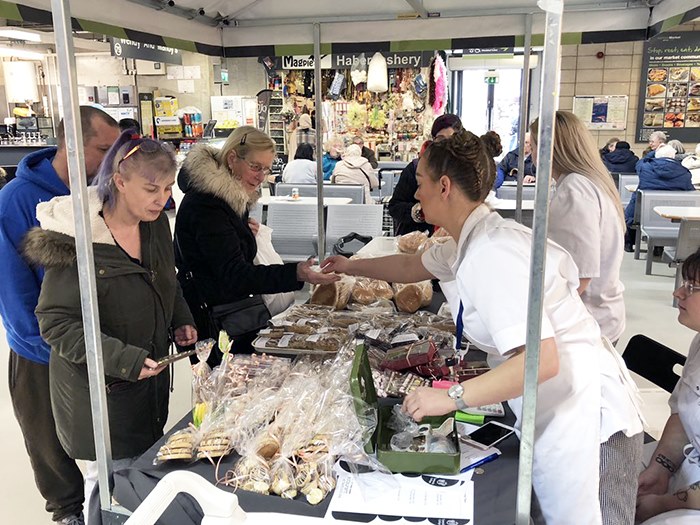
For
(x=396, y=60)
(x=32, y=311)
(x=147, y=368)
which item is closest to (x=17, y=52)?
(x=396, y=60)

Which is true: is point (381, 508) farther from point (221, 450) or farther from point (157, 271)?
point (157, 271)

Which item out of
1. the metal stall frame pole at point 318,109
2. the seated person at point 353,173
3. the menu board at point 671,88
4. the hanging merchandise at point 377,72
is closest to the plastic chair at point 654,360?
the metal stall frame pole at point 318,109

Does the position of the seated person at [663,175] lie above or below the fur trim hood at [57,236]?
below

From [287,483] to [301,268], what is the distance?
3.92 feet

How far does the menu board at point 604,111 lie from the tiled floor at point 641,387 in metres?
4.91

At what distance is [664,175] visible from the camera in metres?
6.86

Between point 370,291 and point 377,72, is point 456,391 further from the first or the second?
point 377,72

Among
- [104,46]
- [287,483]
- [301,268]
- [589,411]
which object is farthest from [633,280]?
[104,46]

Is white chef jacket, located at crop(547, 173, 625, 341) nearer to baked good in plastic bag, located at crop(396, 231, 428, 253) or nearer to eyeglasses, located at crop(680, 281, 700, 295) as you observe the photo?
eyeglasses, located at crop(680, 281, 700, 295)

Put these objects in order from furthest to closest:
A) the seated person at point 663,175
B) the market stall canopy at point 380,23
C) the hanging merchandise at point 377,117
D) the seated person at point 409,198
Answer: the hanging merchandise at point 377,117, the seated person at point 663,175, the seated person at point 409,198, the market stall canopy at point 380,23

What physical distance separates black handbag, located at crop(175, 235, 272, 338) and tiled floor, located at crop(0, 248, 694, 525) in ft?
4.00

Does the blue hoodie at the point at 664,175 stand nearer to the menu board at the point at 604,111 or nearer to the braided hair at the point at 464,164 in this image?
the menu board at the point at 604,111

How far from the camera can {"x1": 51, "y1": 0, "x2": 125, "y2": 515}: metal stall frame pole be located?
3.81 feet

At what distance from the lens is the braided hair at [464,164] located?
5.10 ft
